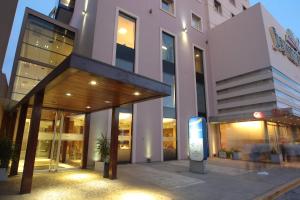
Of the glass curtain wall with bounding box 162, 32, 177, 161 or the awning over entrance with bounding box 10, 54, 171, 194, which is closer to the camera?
the awning over entrance with bounding box 10, 54, 171, 194

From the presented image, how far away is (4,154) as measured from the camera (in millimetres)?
6977

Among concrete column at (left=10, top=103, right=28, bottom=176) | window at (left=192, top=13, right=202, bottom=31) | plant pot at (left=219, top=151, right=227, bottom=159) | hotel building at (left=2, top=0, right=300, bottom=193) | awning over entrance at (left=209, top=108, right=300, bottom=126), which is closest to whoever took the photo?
concrete column at (left=10, top=103, right=28, bottom=176)

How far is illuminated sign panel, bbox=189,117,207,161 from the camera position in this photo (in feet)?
29.9

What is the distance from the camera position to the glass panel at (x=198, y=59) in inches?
718

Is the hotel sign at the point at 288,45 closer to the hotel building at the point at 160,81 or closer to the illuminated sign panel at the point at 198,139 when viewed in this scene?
the hotel building at the point at 160,81

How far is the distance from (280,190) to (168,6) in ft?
54.0

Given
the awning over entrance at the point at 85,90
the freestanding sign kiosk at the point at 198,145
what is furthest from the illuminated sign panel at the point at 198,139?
the awning over entrance at the point at 85,90

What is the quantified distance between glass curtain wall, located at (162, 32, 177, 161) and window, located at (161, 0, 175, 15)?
2.79 meters

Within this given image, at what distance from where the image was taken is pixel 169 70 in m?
15.4

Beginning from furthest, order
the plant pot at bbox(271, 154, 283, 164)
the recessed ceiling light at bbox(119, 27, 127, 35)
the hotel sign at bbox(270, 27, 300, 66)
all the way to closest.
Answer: the hotel sign at bbox(270, 27, 300, 66), the recessed ceiling light at bbox(119, 27, 127, 35), the plant pot at bbox(271, 154, 283, 164)

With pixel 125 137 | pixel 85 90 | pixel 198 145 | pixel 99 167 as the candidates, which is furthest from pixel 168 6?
pixel 99 167

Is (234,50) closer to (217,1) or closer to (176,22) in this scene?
(176,22)

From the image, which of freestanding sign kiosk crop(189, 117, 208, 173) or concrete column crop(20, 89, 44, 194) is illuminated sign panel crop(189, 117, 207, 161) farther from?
concrete column crop(20, 89, 44, 194)

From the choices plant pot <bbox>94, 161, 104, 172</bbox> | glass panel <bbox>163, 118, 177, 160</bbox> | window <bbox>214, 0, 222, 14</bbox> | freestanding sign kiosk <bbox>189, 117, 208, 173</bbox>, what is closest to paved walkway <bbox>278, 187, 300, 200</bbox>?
freestanding sign kiosk <bbox>189, 117, 208, 173</bbox>
